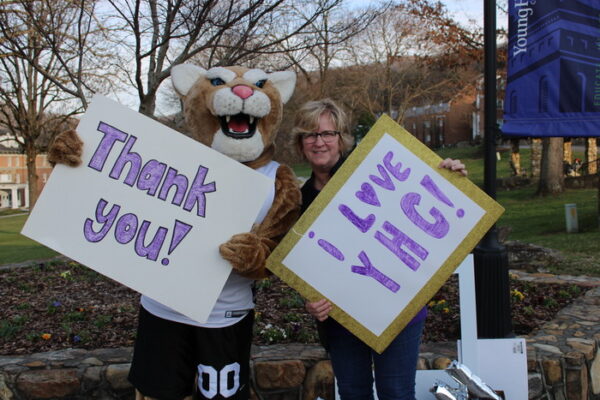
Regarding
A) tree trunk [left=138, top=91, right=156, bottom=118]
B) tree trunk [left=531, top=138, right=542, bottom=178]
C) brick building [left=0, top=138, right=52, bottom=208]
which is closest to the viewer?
tree trunk [left=138, top=91, right=156, bottom=118]

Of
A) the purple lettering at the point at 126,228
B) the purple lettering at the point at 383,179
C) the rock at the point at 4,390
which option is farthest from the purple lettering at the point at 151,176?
the rock at the point at 4,390

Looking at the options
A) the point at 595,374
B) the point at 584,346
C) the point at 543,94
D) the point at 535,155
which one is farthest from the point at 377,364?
the point at 535,155

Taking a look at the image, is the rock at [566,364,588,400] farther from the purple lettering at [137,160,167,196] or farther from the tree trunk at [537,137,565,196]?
the tree trunk at [537,137,565,196]

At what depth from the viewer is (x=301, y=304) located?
4137 mm

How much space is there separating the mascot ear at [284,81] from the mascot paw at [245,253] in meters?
0.88

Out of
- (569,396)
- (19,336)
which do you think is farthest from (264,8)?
(569,396)

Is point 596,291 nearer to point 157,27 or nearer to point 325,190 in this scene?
point 325,190

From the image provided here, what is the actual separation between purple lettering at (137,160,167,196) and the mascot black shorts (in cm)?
56

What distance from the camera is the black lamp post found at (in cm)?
293

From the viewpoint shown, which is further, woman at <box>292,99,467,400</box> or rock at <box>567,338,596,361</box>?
rock at <box>567,338,596,361</box>

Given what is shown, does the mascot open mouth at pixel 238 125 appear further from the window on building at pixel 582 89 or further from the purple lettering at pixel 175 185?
the window on building at pixel 582 89

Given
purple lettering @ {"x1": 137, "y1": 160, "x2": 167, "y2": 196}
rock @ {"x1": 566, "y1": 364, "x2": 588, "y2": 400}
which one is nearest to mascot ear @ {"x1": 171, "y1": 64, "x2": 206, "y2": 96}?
purple lettering @ {"x1": 137, "y1": 160, "x2": 167, "y2": 196}

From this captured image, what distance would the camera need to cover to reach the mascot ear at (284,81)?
102 inches

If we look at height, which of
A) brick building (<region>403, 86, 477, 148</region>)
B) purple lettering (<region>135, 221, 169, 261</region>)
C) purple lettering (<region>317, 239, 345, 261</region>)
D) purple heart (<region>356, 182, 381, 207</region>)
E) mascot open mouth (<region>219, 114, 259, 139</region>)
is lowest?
purple lettering (<region>317, 239, 345, 261</region>)
